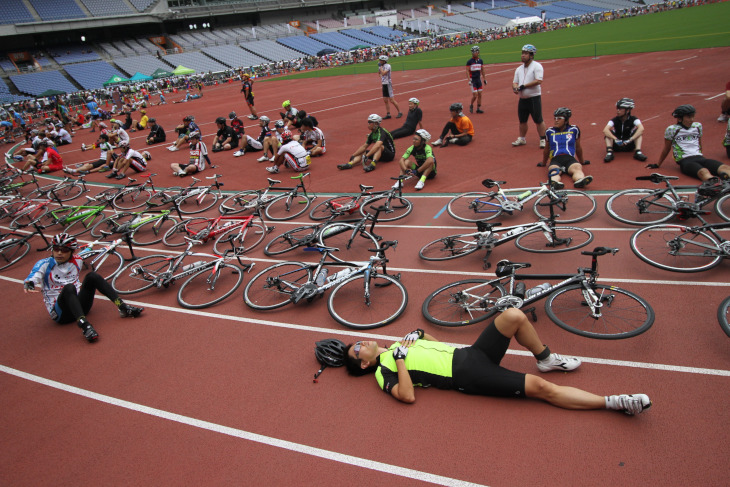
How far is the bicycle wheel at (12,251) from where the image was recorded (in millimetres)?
10469

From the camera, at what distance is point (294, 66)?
53562mm

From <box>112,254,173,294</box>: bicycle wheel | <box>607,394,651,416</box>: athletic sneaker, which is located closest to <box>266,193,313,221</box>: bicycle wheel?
<box>112,254,173,294</box>: bicycle wheel

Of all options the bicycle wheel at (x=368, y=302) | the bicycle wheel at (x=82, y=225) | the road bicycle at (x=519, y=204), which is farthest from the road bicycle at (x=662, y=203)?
the bicycle wheel at (x=82, y=225)

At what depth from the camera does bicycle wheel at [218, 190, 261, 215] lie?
34.4 feet

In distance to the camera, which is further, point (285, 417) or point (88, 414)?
point (88, 414)

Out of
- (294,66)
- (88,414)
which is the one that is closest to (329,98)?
(88,414)

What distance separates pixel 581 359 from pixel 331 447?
9.44 ft

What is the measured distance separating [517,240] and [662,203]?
2.78 metres

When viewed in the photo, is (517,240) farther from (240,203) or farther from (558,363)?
(240,203)

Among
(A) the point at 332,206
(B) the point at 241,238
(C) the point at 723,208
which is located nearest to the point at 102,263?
(B) the point at 241,238

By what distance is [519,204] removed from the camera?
788 cm

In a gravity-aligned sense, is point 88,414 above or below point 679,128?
below

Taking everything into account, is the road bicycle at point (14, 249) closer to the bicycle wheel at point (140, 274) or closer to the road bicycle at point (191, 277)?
the bicycle wheel at point (140, 274)

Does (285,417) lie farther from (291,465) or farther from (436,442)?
(436,442)
